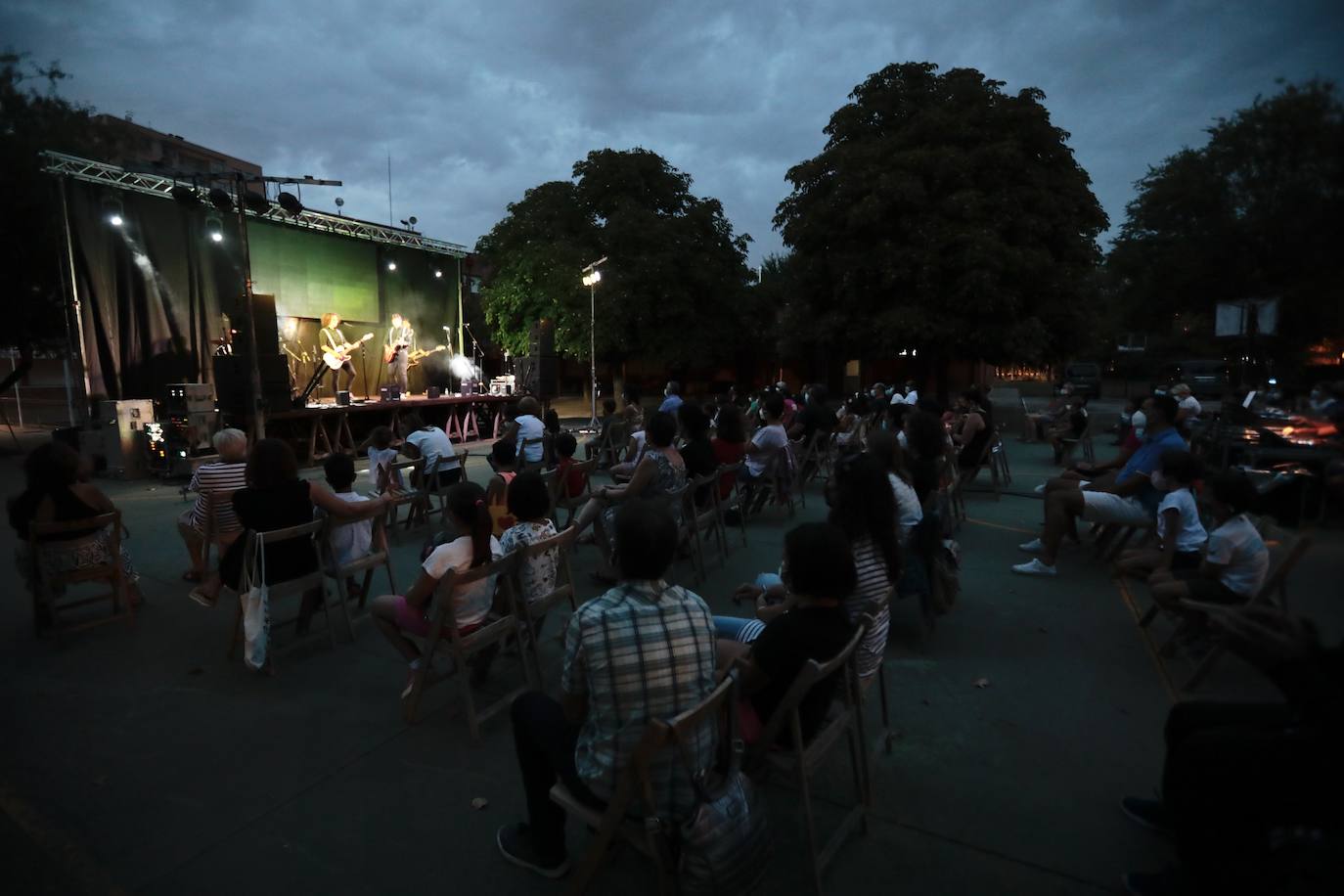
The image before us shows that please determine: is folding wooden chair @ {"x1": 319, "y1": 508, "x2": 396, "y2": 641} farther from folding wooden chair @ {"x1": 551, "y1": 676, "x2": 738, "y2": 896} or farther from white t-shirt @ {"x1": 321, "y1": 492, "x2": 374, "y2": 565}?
folding wooden chair @ {"x1": 551, "y1": 676, "x2": 738, "y2": 896}

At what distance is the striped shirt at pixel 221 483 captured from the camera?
14.3ft

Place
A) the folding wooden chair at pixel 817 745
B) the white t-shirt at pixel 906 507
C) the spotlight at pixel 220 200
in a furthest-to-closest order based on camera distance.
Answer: the spotlight at pixel 220 200, the white t-shirt at pixel 906 507, the folding wooden chair at pixel 817 745

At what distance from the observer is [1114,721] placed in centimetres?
295

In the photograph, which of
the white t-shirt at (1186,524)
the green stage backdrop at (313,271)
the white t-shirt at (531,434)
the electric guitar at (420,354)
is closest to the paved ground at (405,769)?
the white t-shirt at (1186,524)

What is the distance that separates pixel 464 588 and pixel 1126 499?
14.7 feet

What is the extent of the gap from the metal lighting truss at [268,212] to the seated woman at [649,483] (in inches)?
303

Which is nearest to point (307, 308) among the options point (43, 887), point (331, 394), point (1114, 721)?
point (331, 394)

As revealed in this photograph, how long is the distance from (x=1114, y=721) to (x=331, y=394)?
53.8 ft

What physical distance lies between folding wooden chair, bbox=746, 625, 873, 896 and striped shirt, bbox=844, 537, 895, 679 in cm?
26

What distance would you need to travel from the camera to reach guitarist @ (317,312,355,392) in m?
14.9

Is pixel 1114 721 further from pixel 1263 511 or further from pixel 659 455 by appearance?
pixel 659 455

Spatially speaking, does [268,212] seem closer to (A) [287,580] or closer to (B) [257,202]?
(B) [257,202]

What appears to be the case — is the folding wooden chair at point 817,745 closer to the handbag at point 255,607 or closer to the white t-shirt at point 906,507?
the white t-shirt at point 906,507

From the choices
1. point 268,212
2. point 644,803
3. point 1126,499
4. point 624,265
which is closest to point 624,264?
point 624,265
